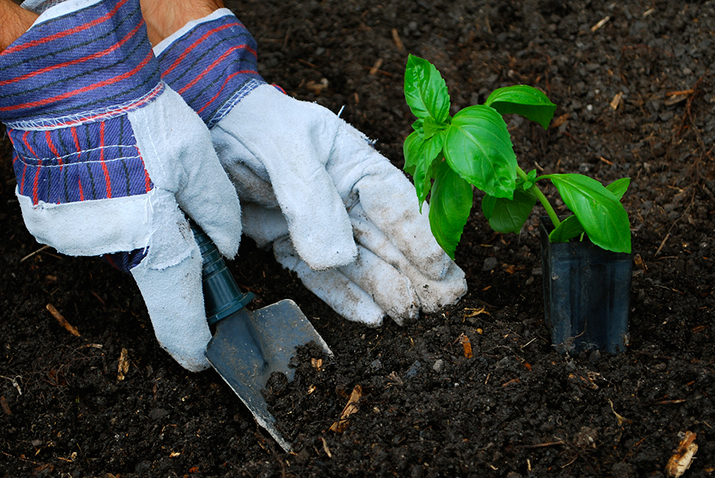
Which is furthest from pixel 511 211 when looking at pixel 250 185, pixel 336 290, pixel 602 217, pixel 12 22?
pixel 12 22

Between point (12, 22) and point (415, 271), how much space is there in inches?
58.0

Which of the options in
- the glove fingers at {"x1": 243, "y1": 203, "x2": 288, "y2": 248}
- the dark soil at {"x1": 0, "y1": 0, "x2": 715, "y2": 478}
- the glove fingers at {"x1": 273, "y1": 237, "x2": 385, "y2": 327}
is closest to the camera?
the dark soil at {"x1": 0, "y1": 0, "x2": 715, "y2": 478}

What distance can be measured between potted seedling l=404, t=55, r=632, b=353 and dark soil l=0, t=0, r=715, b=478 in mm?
150

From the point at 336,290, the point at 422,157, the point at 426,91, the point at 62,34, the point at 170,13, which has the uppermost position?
the point at 62,34

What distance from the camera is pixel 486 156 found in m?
1.43

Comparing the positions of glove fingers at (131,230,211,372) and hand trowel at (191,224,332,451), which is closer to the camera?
glove fingers at (131,230,211,372)

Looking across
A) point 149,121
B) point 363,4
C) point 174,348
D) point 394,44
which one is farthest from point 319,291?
point 363,4

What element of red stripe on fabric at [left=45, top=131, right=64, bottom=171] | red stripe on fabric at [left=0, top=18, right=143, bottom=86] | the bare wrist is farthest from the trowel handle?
the bare wrist

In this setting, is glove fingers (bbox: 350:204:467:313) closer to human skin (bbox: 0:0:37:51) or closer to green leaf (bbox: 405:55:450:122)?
green leaf (bbox: 405:55:450:122)

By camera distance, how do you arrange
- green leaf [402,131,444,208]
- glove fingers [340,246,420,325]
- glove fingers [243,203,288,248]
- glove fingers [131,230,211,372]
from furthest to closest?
glove fingers [243,203,288,248] < glove fingers [340,246,420,325] < glove fingers [131,230,211,372] < green leaf [402,131,444,208]

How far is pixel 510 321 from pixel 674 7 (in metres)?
2.12

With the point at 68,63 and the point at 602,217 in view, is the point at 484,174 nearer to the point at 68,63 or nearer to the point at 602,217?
the point at 602,217

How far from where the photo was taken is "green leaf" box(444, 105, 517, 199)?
1.43m

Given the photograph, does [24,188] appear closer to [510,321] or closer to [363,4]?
[510,321]
